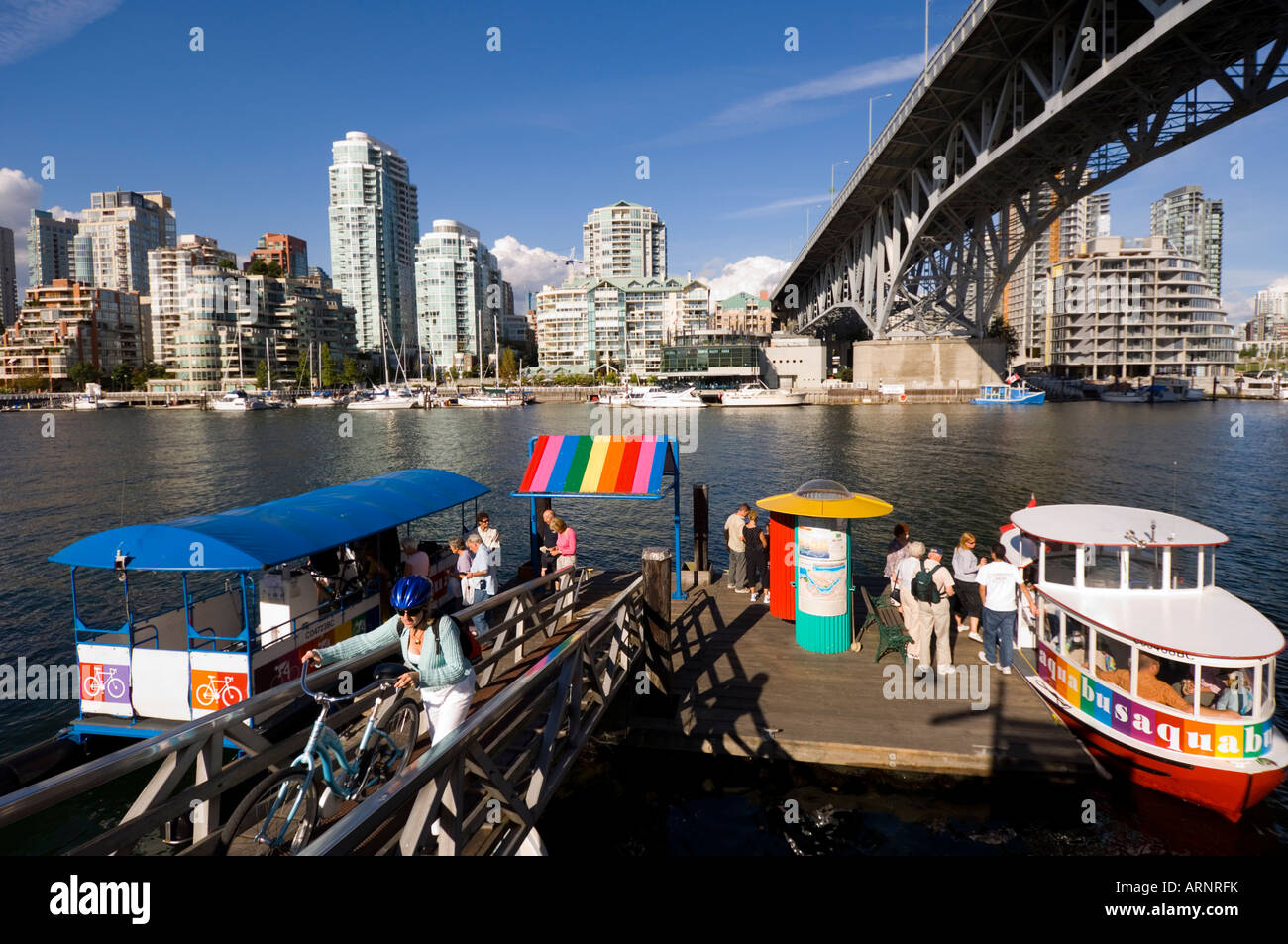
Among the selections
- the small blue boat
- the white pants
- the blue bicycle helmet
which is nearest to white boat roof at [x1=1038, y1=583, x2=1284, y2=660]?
the white pants

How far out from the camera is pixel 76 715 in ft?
43.0

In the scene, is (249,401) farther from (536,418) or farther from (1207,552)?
→ (1207,552)

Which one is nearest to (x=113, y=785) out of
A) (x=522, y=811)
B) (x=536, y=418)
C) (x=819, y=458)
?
(x=522, y=811)

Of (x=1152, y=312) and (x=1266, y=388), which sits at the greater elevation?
(x=1152, y=312)

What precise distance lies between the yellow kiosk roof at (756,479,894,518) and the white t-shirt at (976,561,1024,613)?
163cm

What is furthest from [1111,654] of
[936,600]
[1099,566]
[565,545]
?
[565,545]

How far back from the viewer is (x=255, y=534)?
9.52 m

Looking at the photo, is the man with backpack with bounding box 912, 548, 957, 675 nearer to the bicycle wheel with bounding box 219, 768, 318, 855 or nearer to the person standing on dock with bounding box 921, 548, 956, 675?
the person standing on dock with bounding box 921, 548, 956, 675

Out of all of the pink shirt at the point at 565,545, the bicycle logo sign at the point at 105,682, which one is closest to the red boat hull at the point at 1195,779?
the pink shirt at the point at 565,545

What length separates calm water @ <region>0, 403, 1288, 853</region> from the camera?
858 cm

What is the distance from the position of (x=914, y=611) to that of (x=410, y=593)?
315 inches

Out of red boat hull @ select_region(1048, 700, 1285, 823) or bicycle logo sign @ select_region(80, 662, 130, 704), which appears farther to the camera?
bicycle logo sign @ select_region(80, 662, 130, 704)

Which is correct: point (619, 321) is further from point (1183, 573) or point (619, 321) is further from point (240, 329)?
point (1183, 573)
